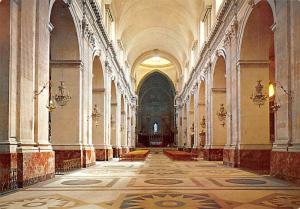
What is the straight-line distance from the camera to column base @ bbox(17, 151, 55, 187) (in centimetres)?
1062

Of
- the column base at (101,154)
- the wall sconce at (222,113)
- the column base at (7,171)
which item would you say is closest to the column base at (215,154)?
the wall sconce at (222,113)

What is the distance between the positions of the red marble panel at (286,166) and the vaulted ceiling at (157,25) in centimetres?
1847

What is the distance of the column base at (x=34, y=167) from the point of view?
34.8 ft

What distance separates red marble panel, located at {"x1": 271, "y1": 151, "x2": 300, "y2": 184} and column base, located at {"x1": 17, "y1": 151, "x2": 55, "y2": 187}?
715 cm

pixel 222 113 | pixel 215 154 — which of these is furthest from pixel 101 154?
pixel 222 113

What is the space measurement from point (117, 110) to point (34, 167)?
72.3 feet

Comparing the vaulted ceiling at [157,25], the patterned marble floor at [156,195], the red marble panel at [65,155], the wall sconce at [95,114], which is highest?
the vaulted ceiling at [157,25]

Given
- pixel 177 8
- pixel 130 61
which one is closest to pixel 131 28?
pixel 177 8

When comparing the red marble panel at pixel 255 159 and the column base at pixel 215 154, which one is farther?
the column base at pixel 215 154

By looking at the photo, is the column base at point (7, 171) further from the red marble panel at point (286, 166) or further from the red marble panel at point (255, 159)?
the red marble panel at point (255, 159)

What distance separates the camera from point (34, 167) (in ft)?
37.6

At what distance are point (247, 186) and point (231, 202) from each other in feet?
10.1

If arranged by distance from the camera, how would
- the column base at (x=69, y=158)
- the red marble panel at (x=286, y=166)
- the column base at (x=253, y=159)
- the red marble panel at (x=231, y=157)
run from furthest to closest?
the red marble panel at (x=231, y=157)
the column base at (x=253, y=159)
the column base at (x=69, y=158)
the red marble panel at (x=286, y=166)

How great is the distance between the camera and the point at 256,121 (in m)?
18.1
